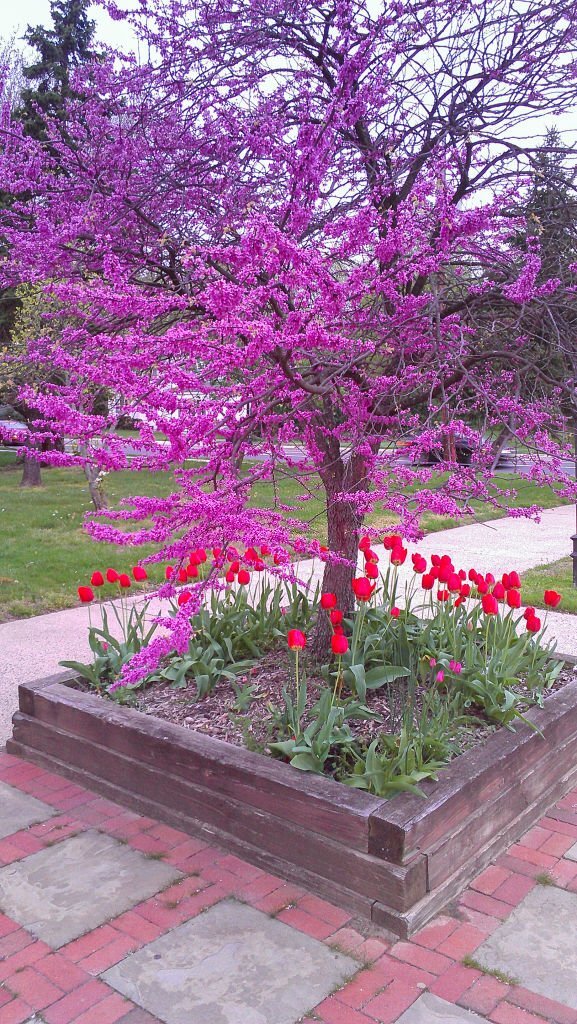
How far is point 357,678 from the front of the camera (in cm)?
366

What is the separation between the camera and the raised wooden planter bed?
2.73 m

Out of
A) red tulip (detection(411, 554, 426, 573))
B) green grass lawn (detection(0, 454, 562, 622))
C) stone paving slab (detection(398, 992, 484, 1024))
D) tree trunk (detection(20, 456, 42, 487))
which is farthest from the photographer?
tree trunk (detection(20, 456, 42, 487))

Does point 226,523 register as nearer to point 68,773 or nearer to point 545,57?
point 68,773

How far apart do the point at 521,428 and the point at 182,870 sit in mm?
2349

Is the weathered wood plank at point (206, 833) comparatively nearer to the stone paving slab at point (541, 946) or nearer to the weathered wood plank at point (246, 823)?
the weathered wood plank at point (246, 823)

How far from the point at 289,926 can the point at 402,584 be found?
5265mm

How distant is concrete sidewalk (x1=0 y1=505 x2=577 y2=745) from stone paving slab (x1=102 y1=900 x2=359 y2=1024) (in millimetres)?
1767

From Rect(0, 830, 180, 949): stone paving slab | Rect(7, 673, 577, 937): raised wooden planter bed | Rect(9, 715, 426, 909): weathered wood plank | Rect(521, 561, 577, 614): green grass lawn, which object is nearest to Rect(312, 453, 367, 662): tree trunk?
Rect(7, 673, 577, 937): raised wooden planter bed

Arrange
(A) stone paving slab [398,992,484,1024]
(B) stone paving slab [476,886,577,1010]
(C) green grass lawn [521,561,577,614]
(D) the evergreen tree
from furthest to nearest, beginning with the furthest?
(D) the evergreen tree < (C) green grass lawn [521,561,577,614] < (B) stone paving slab [476,886,577,1010] < (A) stone paving slab [398,992,484,1024]

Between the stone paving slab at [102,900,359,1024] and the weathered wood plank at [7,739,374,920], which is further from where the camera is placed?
the weathered wood plank at [7,739,374,920]

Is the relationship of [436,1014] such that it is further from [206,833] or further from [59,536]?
[59,536]

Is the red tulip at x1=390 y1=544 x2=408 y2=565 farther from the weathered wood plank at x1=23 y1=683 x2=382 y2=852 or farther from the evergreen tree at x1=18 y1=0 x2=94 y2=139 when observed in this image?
the evergreen tree at x1=18 y1=0 x2=94 y2=139

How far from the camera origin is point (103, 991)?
7.77ft

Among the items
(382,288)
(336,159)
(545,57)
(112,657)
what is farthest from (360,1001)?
(545,57)
